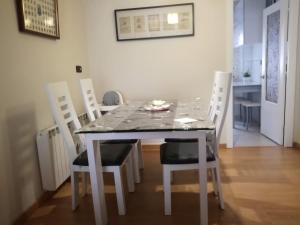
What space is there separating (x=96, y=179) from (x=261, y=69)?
3.55m

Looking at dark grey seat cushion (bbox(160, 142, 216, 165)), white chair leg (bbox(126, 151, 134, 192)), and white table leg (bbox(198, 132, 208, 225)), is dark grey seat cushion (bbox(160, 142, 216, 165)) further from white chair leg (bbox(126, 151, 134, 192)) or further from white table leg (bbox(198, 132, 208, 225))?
white chair leg (bbox(126, 151, 134, 192))

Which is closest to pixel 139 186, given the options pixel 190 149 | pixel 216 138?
pixel 190 149

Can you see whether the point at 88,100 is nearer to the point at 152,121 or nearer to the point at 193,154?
the point at 152,121

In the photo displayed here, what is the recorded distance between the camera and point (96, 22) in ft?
11.3

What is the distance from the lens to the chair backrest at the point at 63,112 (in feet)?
6.18

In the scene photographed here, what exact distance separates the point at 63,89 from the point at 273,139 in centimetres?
301

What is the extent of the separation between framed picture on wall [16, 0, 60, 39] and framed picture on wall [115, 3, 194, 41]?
99 cm

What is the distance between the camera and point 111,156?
6.47ft

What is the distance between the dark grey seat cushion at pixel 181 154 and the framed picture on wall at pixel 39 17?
1.52 m

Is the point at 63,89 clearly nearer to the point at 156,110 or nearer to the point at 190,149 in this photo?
the point at 156,110

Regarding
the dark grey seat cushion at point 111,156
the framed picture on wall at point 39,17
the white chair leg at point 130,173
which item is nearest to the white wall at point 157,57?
the framed picture on wall at point 39,17

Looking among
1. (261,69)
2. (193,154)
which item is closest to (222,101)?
(193,154)

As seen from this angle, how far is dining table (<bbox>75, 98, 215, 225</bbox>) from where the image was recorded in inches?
63.7

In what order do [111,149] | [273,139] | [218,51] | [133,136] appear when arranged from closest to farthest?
[133,136] → [111,149] → [218,51] → [273,139]
